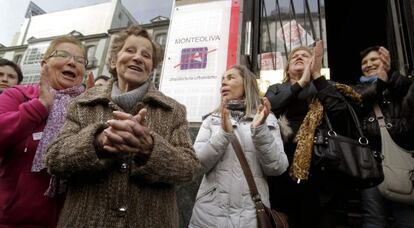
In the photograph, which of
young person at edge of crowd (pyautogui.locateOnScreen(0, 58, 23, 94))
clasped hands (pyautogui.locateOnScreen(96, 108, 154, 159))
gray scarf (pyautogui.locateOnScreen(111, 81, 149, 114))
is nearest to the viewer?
clasped hands (pyautogui.locateOnScreen(96, 108, 154, 159))

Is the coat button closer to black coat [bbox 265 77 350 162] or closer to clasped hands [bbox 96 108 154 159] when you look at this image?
clasped hands [bbox 96 108 154 159]

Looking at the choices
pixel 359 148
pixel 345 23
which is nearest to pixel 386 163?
pixel 359 148

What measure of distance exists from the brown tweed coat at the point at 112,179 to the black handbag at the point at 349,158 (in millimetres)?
1211

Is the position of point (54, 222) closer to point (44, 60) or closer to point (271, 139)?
point (44, 60)

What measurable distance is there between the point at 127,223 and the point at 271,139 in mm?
1216

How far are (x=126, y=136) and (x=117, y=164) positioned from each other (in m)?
0.25

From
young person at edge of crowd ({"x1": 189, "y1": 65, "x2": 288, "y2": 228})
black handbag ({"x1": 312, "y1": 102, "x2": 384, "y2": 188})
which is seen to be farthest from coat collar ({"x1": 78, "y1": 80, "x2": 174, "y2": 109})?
black handbag ({"x1": 312, "y1": 102, "x2": 384, "y2": 188})

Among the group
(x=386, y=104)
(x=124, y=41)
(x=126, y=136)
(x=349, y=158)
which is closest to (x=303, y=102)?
(x=349, y=158)

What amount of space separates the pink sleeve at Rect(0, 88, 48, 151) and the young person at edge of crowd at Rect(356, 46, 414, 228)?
2.51 meters

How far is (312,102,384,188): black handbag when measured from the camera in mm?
2186

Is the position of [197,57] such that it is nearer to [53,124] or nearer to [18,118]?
[53,124]

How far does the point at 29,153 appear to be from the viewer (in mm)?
1655

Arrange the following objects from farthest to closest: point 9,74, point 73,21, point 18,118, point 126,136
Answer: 1. point 73,21
2. point 9,74
3. point 18,118
4. point 126,136

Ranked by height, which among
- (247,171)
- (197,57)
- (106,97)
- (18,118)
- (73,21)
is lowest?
(247,171)
